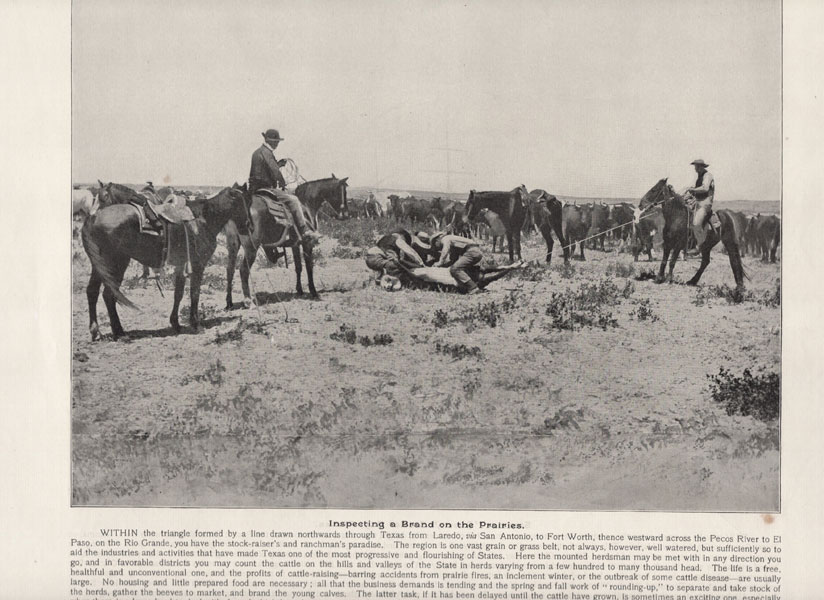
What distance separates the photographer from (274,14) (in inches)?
316

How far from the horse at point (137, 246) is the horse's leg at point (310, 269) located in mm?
649

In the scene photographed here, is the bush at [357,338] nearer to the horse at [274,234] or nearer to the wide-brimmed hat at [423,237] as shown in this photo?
the horse at [274,234]

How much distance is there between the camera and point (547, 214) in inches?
333

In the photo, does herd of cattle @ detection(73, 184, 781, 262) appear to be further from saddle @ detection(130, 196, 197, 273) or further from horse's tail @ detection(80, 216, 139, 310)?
horse's tail @ detection(80, 216, 139, 310)

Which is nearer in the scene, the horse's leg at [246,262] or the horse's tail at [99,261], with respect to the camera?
the horse's tail at [99,261]

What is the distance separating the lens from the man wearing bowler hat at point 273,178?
8227 millimetres

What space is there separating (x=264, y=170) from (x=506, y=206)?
2.36 m

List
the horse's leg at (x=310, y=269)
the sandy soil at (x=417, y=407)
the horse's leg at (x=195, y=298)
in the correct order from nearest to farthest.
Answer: the sandy soil at (x=417, y=407) → the horse's leg at (x=195, y=298) → the horse's leg at (x=310, y=269)

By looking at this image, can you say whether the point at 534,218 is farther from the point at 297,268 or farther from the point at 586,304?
the point at 297,268

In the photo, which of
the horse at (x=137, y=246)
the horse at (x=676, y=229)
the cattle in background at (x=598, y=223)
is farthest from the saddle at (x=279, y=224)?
the horse at (x=676, y=229)

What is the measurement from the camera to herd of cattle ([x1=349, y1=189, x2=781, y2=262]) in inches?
327

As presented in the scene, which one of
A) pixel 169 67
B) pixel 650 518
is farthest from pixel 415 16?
pixel 650 518

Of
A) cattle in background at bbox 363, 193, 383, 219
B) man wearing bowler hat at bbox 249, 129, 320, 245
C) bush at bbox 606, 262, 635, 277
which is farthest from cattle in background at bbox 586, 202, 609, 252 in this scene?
man wearing bowler hat at bbox 249, 129, 320, 245

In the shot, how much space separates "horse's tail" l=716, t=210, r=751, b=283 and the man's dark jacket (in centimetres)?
426
